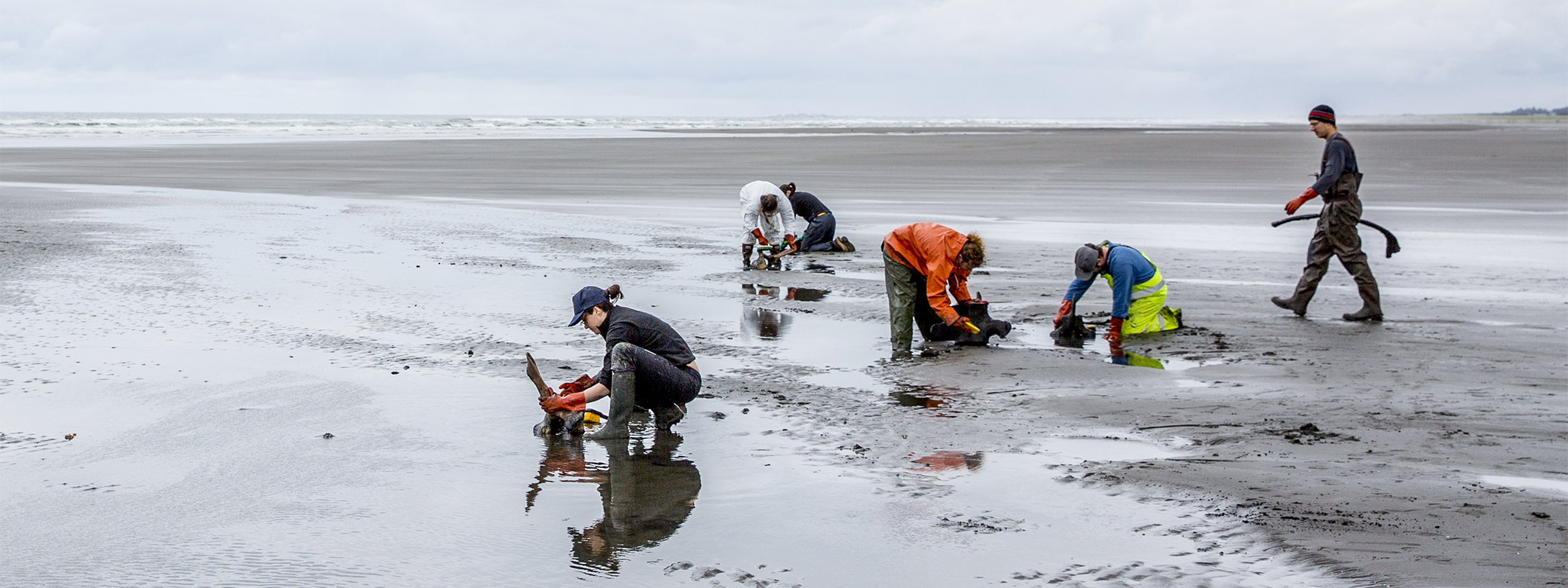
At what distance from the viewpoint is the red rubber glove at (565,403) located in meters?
6.14

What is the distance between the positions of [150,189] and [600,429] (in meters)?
20.7

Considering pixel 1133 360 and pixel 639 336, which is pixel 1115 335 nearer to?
pixel 1133 360

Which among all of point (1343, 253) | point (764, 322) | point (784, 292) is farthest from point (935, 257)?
point (1343, 253)

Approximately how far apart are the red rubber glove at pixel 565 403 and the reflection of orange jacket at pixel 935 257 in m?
2.99

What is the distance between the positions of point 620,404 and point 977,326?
11.3 ft

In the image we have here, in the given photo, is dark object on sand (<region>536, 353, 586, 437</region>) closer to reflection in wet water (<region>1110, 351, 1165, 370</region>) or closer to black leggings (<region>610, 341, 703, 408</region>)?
black leggings (<region>610, 341, 703, 408</region>)

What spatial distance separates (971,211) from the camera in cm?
1950

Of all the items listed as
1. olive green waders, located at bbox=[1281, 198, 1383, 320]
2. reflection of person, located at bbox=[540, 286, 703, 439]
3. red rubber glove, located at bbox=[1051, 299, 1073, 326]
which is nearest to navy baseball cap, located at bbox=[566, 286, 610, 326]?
reflection of person, located at bbox=[540, 286, 703, 439]

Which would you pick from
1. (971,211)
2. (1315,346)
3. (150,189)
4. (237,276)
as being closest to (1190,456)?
(1315,346)

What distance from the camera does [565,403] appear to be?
619 cm

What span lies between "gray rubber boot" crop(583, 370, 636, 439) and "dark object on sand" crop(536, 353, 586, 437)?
3.8 inches

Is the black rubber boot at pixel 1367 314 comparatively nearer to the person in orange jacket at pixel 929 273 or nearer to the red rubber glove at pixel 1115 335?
the red rubber glove at pixel 1115 335

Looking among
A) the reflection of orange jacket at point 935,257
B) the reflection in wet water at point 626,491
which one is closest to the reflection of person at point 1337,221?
the reflection of orange jacket at point 935,257

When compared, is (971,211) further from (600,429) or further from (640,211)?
(600,429)
